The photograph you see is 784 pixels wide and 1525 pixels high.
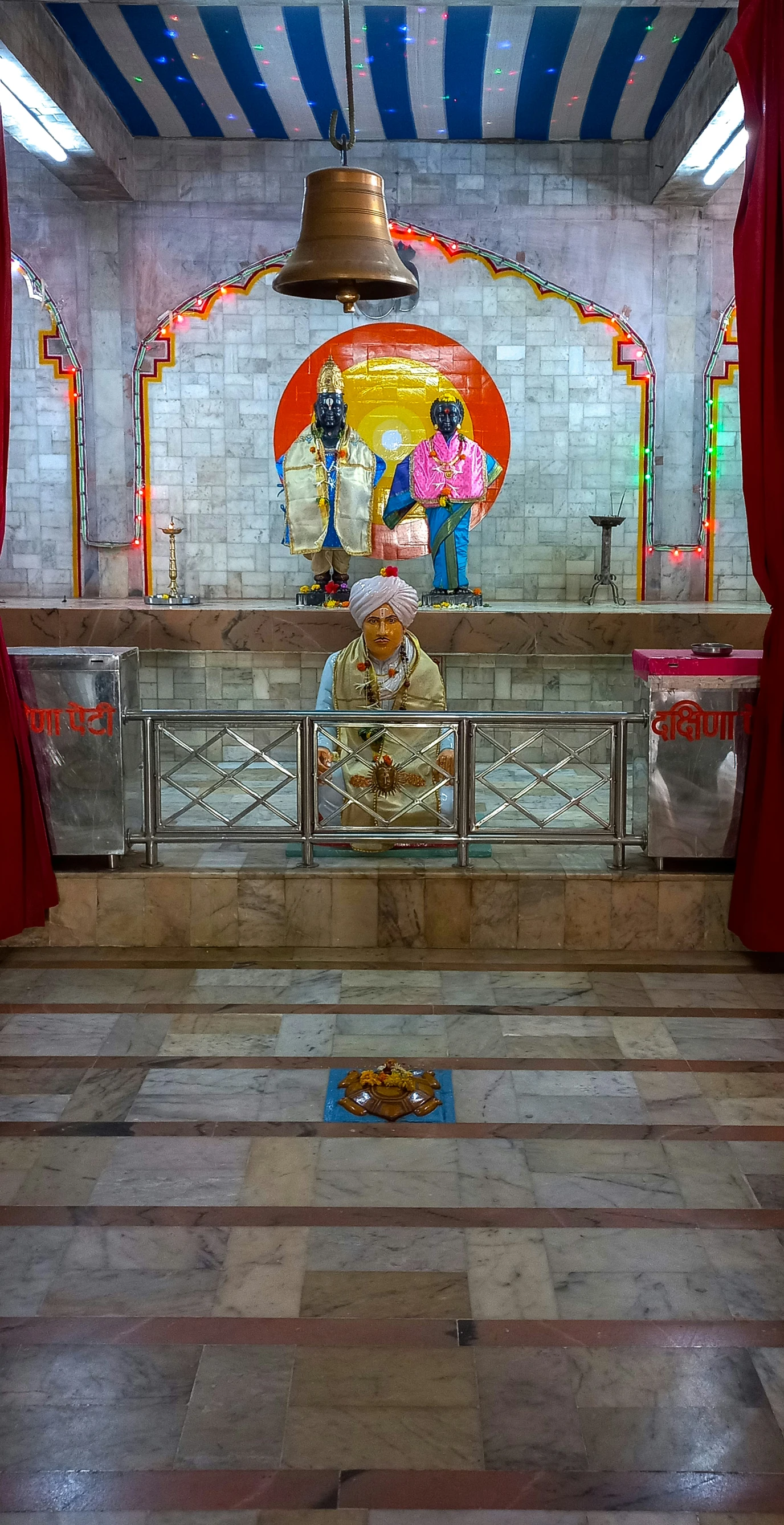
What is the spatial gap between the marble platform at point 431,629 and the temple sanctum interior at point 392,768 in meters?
0.03

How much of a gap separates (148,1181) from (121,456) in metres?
7.76

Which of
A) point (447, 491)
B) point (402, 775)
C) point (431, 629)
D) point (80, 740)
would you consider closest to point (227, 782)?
point (402, 775)

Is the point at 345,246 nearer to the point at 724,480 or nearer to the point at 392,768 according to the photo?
the point at 392,768

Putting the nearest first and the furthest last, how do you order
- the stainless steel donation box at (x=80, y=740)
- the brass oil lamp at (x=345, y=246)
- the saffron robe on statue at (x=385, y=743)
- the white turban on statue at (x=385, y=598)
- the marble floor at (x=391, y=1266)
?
1. the marble floor at (x=391, y=1266)
2. the brass oil lamp at (x=345, y=246)
3. the stainless steel donation box at (x=80, y=740)
4. the saffron robe on statue at (x=385, y=743)
5. the white turban on statue at (x=385, y=598)

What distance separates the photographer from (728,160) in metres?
8.73

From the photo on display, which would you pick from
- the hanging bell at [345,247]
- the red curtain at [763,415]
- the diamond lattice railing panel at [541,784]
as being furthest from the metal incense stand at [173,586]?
the red curtain at [763,415]

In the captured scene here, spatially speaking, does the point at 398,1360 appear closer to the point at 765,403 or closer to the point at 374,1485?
the point at 374,1485

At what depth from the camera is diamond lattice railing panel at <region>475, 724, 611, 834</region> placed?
16.3ft

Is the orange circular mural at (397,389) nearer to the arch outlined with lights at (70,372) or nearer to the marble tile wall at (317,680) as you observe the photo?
the arch outlined with lights at (70,372)

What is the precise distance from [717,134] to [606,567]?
3.13 m

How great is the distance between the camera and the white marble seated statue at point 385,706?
548 centimetres

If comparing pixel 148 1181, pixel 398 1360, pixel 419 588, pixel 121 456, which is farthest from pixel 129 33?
pixel 398 1360

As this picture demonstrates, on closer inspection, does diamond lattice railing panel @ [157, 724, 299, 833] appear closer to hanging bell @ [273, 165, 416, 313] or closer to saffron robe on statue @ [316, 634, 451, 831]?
saffron robe on statue @ [316, 634, 451, 831]

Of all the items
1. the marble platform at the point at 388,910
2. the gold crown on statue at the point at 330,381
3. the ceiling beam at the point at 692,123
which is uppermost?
the ceiling beam at the point at 692,123
